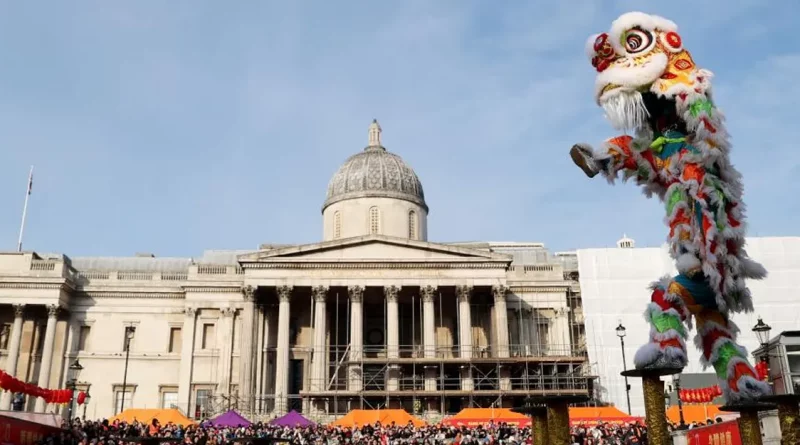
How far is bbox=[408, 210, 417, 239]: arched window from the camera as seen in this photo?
49.1m

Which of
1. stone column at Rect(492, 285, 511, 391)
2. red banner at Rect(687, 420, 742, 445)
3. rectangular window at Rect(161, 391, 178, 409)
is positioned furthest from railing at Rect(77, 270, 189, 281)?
red banner at Rect(687, 420, 742, 445)

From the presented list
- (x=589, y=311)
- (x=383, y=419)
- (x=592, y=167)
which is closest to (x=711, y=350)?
(x=592, y=167)

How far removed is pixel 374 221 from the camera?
48500mm

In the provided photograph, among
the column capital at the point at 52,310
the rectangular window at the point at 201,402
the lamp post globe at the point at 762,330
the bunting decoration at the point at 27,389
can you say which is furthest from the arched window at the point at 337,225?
the lamp post globe at the point at 762,330

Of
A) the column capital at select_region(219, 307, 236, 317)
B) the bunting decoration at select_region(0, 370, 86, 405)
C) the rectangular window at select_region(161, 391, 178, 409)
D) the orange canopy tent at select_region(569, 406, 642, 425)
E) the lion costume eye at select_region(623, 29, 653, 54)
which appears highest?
the column capital at select_region(219, 307, 236, 317)

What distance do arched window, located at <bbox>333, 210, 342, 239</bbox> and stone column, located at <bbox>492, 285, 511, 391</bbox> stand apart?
40.9 ft

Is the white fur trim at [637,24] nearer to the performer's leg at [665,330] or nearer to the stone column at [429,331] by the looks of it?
the performer's leg at [665,330]

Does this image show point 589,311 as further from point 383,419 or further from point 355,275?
point 383,419

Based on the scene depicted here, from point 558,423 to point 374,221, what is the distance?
129 feet

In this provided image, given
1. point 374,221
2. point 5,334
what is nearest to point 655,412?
point 374,221

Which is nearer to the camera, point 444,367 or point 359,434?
point 359,434

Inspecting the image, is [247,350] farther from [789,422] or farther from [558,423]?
[789,422]

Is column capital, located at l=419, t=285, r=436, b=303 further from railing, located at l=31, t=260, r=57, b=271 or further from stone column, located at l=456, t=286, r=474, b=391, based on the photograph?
railing, located at l=31, t=260, r=57, b=271

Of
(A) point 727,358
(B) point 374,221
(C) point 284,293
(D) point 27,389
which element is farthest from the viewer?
(B) point 374,221
